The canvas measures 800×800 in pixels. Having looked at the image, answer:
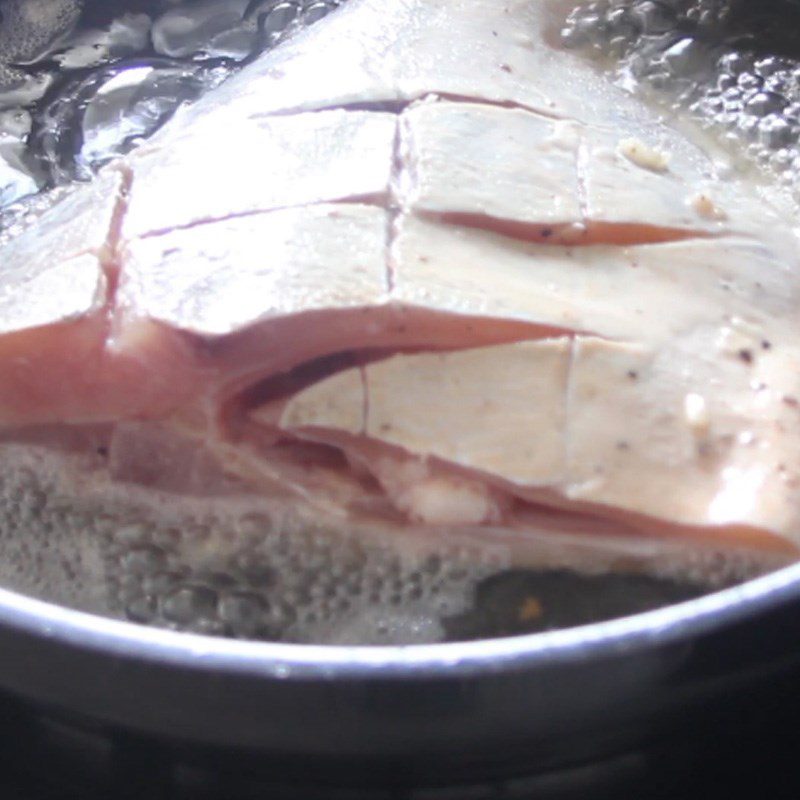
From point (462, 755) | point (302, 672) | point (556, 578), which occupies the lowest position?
point (556, 578)

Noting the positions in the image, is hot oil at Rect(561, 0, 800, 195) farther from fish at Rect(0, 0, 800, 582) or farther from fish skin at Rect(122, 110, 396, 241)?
fish skin at Rect(122, 110, 396, 241)

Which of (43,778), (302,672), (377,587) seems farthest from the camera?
(377,587)

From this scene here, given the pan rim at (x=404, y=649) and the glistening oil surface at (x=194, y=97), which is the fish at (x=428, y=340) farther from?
the pan rim at (x=404, y=649)

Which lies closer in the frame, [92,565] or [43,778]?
[43,778]

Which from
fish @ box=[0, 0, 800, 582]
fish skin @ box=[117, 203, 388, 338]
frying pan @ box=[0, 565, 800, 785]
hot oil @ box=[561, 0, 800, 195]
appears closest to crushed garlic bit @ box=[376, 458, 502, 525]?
fish @ box=[0, 0, 800, 582]

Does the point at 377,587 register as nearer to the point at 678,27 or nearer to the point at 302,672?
the point at 302,672

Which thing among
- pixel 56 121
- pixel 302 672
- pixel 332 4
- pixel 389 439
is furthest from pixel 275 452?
pixel 332 4
